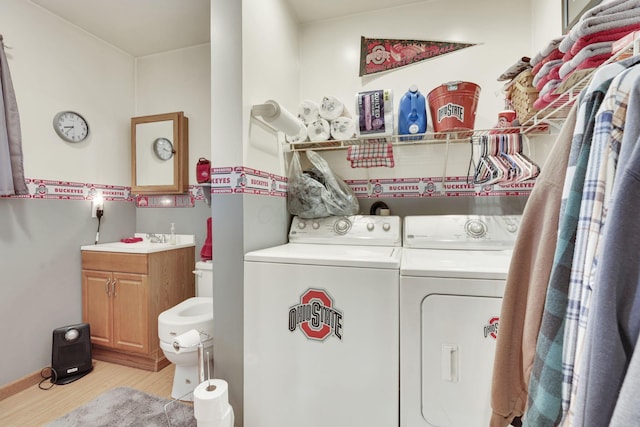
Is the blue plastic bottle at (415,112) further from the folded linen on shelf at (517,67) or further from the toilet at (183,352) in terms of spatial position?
the toilet at (183,352)

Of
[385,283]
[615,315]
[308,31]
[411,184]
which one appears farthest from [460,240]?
[308,31]

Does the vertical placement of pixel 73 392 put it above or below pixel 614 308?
below

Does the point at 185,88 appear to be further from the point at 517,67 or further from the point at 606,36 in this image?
the point at 606,36

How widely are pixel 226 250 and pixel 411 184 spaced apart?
1.37m

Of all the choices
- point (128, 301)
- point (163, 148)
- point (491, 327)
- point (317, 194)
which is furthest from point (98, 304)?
point (491, 327)

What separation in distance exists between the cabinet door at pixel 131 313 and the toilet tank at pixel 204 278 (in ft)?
1.31

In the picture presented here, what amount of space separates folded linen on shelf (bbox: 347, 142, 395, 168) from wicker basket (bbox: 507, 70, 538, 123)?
0.72m

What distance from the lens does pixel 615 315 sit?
41 centimetres

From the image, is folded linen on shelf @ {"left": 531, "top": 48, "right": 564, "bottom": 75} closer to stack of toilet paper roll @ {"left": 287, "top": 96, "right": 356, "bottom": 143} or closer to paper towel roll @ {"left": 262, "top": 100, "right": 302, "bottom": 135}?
stack of toilet paper roll @ {"left": 287, "top": 96, "right": 356, "bottom": 143}

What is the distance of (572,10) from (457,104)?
65cm

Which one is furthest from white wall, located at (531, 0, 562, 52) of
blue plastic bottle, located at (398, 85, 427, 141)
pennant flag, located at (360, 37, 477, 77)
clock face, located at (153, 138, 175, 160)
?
clock face, located at (153, 138, 175, 160)

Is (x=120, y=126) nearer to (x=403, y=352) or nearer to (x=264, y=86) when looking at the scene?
(x=264, y=86)

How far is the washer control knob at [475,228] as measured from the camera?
5.26ft

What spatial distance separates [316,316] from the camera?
1272 mm
